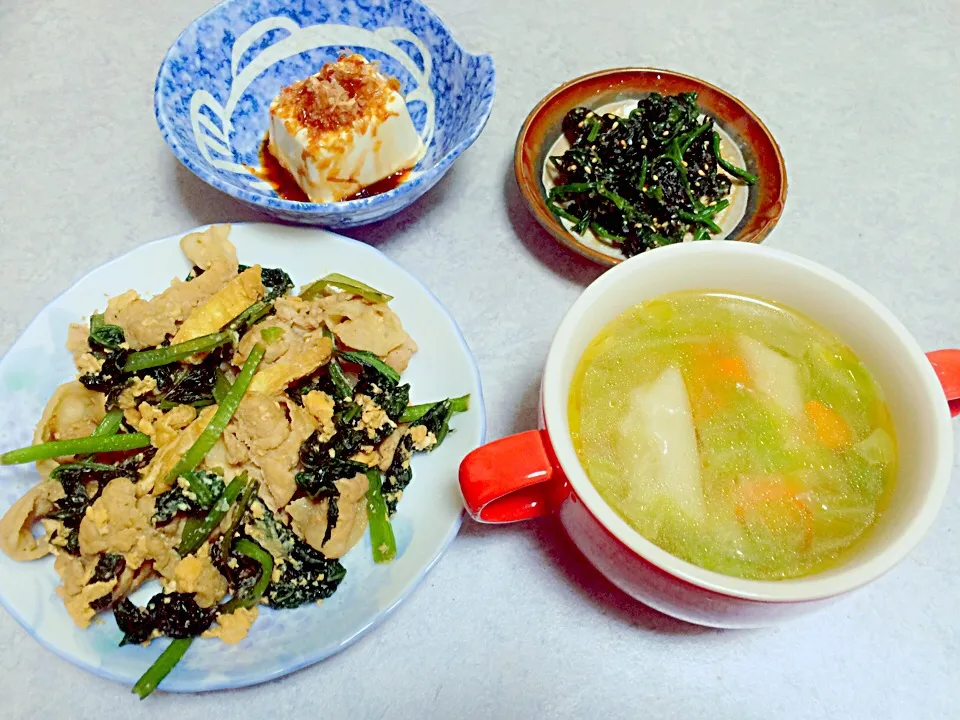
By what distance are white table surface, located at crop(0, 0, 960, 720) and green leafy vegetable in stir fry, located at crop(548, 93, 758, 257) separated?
0.43 feet

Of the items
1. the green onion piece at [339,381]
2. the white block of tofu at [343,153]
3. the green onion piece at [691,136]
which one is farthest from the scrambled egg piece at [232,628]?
the green onion piece at [691,136]

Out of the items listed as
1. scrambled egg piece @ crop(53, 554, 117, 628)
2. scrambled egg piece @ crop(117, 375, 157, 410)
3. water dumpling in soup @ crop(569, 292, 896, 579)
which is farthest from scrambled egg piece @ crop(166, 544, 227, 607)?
water dumpling in soup @ crop(569, 292, 896, 579)

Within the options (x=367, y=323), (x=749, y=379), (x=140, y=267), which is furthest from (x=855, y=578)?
(x=140, y=267)

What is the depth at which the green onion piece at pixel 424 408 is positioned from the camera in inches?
54.4

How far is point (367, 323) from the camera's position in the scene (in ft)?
4.71

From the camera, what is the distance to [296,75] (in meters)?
1.94

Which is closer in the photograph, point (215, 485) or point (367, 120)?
point (215, 485)

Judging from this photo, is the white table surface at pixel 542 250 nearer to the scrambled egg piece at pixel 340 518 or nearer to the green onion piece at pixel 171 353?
the scrambled egg piece at pixel 340 518

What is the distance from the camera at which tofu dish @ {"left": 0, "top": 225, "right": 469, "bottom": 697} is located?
1236 mm

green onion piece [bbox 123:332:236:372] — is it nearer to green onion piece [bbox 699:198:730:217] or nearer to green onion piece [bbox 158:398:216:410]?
green onion piece [bbox 158:398:216:410]

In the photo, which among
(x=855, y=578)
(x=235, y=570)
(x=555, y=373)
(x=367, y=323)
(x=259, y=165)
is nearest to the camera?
(x=855, y=578)

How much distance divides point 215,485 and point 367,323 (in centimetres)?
42

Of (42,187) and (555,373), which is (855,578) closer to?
(555,373)

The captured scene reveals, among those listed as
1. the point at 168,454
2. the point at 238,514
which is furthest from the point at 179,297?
the point at 238,514
